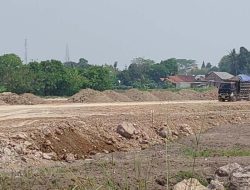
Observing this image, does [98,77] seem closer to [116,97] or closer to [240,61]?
[116,97]

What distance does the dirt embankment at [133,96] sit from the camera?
4453 cm

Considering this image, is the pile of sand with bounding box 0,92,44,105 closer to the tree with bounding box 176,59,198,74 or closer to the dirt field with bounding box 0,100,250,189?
the dirt field with bounding box 0,100,250,189

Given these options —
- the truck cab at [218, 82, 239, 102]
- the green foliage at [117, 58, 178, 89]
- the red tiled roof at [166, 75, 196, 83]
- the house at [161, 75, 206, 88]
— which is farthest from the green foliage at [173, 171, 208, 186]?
the red tiled roof at [166, 75, 196, 83]

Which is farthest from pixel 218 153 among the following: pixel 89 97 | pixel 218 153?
pixel 89 97

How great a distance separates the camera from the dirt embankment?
44.5m

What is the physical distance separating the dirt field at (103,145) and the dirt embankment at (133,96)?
12380 mm

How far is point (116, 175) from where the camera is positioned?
12.0m

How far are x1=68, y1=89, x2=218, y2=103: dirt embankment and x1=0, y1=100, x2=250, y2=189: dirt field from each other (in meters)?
12.4

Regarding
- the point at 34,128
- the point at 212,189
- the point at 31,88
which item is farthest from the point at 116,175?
the point at 31,88

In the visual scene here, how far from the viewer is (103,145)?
856 inches

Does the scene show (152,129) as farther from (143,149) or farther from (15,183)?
(15,183)

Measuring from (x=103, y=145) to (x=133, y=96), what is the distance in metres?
30.1

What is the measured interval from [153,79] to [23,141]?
89.0m

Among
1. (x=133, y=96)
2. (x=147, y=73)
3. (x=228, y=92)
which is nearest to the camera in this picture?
(x=228, y=92)
